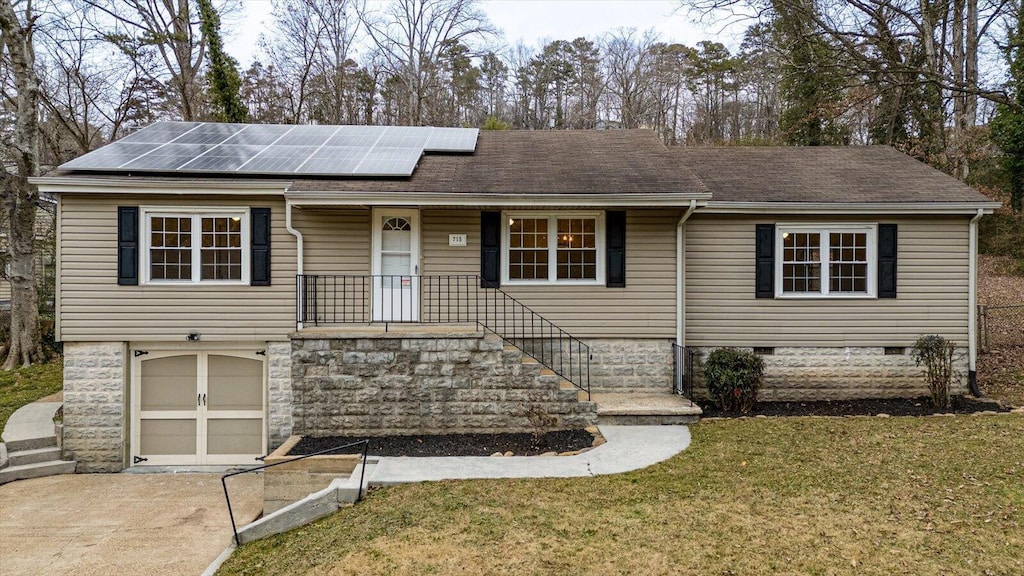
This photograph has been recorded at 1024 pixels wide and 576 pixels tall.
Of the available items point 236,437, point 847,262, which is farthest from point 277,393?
point 847,262

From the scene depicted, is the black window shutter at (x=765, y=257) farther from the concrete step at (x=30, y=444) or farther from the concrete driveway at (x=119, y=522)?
the concrete step at (x=30, y=444)

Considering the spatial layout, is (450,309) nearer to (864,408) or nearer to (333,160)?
(333,160)

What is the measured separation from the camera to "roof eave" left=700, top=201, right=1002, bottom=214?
8258 mm

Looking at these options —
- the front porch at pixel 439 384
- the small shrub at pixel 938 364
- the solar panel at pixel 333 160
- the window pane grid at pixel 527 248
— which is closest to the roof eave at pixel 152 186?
the solar panel at pixel 333 160

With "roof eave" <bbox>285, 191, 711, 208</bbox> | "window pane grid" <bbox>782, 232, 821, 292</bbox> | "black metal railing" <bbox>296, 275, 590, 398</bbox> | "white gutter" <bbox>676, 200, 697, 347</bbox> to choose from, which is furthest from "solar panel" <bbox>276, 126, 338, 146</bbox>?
"window pane grid" <bbox>782, 232, 821, 292</bbox>

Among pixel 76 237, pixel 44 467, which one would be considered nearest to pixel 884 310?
pixel 76 237

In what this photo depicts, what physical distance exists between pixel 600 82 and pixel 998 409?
72.2 feet

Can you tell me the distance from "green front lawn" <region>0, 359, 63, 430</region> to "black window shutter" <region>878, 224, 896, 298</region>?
15.8 meters

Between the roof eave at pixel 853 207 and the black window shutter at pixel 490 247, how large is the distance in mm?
3559

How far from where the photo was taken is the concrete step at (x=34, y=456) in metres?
7.57

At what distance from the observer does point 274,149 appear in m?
8.98

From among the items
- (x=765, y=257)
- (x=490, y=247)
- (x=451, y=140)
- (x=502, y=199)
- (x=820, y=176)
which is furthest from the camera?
(x=451, y=140)

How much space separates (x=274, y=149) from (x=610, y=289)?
657cm

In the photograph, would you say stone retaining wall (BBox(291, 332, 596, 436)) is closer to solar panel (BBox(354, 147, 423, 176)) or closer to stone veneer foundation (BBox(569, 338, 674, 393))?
stone veneer foundation (BBox(569, 338, 674, 393))
